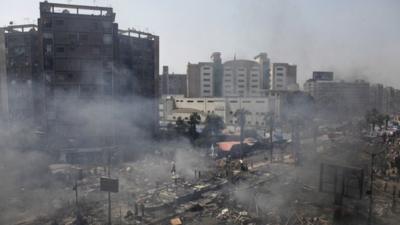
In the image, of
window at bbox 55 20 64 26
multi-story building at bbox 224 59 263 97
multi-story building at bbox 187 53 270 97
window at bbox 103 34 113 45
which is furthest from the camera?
multi-story building at bbox 187 53 270 97

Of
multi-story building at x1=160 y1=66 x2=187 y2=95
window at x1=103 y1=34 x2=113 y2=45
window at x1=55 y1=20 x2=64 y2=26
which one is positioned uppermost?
window at x1=55 y1=20 x2=64 y2=26

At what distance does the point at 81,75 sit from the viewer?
18984mm

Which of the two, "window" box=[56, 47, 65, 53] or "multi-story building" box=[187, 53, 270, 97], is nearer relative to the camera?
"window" box=[56, 47, 65, 53]

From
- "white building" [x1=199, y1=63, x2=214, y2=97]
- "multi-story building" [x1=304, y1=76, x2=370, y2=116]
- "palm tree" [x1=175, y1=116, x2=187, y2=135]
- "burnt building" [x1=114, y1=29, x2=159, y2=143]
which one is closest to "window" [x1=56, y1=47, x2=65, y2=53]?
"burnt building" [x1=114, y1=29, x2=159, y2=143]

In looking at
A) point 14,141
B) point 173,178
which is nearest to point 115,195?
point 173,178

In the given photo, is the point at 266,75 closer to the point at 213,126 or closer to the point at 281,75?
the point at 281,75

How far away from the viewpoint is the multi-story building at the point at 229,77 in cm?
3638

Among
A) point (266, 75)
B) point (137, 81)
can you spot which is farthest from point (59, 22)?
point (266, 75)

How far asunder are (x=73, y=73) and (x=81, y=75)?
424mm

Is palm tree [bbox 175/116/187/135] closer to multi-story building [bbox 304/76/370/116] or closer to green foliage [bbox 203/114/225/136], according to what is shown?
green foliage [bbox 203/114/225/136]

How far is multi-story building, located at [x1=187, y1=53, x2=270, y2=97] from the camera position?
36.4 m

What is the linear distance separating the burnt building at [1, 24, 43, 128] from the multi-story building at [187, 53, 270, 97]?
20177 millimetres

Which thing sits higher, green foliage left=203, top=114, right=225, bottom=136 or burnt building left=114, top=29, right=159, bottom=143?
burnt building left=114, top=29, right=159, bottom=143

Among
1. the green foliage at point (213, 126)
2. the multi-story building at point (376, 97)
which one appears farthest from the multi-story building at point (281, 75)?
the green foliage at point (213, 126)
